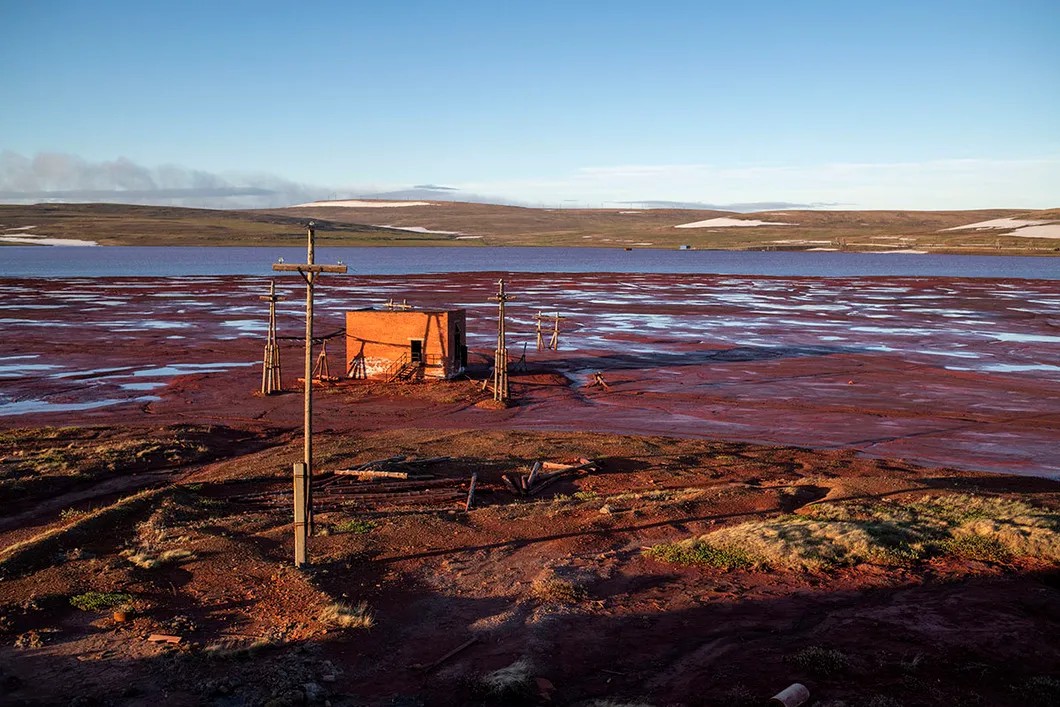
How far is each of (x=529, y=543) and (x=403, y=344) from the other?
800 inches

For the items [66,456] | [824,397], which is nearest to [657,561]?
[66,456]

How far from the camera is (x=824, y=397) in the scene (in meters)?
33.4

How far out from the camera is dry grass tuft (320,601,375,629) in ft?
39.5

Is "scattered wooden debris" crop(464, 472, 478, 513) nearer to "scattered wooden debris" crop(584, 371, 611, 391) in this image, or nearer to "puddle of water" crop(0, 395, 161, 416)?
"scattered wooden debris" crop(584, 371, 611, 391)

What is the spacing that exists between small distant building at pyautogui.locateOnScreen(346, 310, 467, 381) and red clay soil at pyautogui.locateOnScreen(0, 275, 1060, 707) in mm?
1610

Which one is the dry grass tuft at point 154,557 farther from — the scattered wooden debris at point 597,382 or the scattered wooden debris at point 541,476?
the scattered wooden debris at point 597,382

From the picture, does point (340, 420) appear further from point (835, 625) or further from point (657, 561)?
point (835, 625)

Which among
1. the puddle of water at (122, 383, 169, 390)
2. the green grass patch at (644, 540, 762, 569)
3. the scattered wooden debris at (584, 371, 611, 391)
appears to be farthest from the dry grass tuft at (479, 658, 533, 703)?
the puddle of water at (122, 383, 169, 390)

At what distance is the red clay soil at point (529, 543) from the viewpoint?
10758mm

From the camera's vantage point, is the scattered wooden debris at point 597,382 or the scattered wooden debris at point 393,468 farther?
the scattered wooden debris at point 597,382

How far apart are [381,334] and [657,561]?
2216 cm

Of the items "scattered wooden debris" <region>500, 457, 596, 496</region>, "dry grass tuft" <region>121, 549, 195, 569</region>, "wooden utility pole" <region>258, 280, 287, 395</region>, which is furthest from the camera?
"wooden utility pole" <region>258, 280, 287, 395</region>

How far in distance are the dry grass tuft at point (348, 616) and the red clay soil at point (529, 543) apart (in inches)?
3.9

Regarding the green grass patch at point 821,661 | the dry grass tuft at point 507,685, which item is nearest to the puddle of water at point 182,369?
the dry grass tuft at point 507,685
